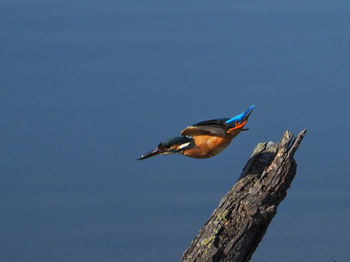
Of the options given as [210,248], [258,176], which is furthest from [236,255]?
[258,176]

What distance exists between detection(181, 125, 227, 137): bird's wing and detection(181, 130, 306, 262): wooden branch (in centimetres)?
75

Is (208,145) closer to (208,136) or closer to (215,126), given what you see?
(208,136)

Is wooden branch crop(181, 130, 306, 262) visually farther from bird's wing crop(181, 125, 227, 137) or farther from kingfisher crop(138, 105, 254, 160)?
bird's wing crop(181, 125, 227, 137)

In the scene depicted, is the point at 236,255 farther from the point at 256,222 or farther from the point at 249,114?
the point at 249,114

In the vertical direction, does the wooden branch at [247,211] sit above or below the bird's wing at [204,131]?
below

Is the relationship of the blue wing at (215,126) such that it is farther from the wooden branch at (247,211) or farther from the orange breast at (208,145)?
the wooden branch at (247,211)

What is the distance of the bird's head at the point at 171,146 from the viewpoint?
8195mm

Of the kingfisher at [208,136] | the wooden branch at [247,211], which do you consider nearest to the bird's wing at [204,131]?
the kingfisher at [208,136]

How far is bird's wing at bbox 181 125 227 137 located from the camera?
Result: 26.6 feet

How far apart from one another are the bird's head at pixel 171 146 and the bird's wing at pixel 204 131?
0.19ft

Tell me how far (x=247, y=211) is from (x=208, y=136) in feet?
2.75

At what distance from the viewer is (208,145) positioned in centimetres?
814

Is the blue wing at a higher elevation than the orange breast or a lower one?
higher

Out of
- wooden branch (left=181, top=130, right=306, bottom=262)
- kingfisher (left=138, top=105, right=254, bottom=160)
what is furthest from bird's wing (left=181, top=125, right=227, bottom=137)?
wooden branch (left=181, top=130, right=306, bottom=262)
